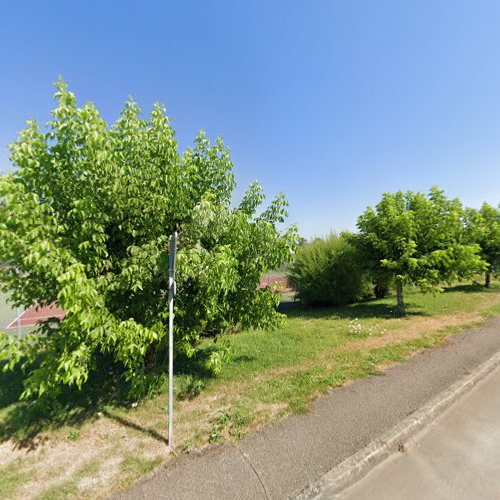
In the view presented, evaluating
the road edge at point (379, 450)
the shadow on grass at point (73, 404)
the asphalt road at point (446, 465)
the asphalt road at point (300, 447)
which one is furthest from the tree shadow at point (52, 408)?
the asphalt road at point (446, 465)

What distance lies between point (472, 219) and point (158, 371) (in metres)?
19.3

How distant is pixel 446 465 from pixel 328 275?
35.5 feet

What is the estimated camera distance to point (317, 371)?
5305mm

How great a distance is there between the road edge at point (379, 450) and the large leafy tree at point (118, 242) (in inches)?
84.9

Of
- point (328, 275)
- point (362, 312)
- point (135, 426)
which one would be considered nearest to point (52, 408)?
point (135, 426)

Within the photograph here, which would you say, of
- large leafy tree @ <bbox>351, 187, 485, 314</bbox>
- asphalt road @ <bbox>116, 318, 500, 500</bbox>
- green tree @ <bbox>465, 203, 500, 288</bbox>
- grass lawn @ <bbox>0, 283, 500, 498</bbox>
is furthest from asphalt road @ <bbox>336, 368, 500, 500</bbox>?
green tree @ <bbox>465, 203, 500, 288</bbox>

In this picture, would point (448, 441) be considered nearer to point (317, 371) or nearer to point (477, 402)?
point (477, 402)

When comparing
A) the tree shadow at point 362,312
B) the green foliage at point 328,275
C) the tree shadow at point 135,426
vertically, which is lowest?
the tree shadow at point 135,426

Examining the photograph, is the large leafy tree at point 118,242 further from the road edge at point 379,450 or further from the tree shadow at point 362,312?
the tree shadow at point 362,312

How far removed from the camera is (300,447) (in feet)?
10.2

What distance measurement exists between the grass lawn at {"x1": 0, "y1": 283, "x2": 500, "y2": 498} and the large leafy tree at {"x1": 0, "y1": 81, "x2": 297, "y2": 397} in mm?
702

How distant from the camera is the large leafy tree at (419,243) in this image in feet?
32.3

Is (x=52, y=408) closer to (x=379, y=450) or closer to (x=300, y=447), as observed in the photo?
(x=300, y=447)

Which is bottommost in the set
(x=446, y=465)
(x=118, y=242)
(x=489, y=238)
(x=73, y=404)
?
(x=446, y=465)
